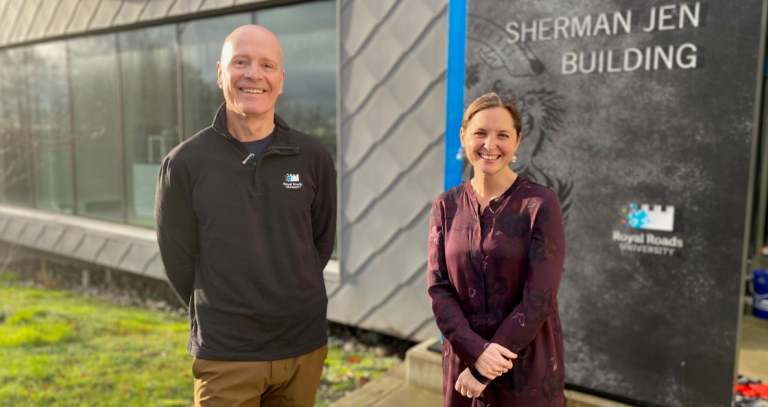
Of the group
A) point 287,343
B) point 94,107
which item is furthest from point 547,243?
point 94,107

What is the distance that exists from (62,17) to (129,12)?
1.61m

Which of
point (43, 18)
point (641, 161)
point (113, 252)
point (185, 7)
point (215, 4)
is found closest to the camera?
point (641, 161)

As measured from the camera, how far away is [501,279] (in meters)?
1.95

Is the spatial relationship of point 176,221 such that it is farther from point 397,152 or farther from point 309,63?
point 309,63

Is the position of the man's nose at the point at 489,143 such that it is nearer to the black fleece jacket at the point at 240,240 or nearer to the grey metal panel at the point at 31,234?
the black fleece jacket at the point at 240,240

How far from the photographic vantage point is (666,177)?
283 centimetres

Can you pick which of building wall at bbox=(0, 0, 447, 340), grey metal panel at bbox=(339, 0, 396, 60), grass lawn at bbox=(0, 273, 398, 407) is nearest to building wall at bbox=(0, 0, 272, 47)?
building wall at bbox=(0, 0, 447, 340)

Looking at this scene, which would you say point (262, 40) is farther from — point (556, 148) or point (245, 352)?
point (556, 148)

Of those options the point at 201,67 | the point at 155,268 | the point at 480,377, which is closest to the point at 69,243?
the point at 155,268

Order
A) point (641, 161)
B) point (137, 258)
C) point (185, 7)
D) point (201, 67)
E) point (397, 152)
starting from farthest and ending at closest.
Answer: point (137, 258)
point (201, 67)
point (185, 7)
point (397, 152)
point (641, 161)

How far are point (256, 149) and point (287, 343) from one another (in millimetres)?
691

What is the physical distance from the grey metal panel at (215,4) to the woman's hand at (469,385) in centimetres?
492

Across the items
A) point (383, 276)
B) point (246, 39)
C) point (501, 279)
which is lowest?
point (383, 276)

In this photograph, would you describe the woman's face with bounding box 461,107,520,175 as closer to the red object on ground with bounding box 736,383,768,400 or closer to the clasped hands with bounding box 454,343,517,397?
the clasped hands with bounding box 454,343,517,397
